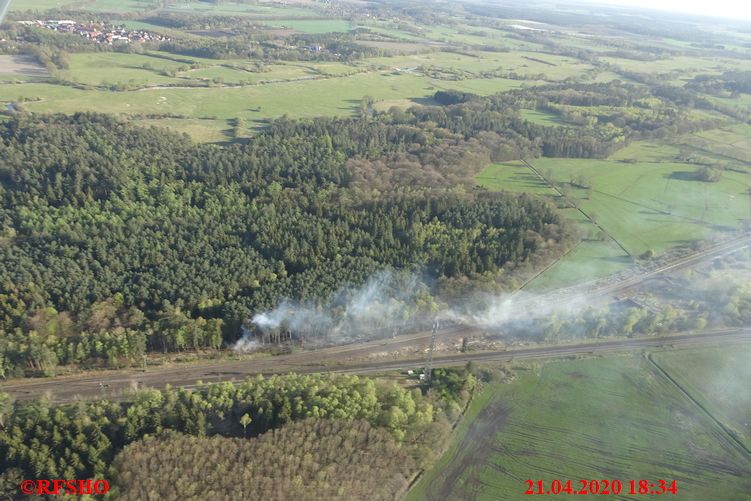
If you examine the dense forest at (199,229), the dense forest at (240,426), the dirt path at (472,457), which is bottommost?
the dirt path at (472,457)

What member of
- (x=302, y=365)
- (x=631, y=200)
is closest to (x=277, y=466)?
(x=302, y=365)

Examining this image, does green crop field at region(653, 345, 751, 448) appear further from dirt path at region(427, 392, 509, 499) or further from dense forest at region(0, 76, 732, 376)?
dense forest at region(0, 76, 732, 376)

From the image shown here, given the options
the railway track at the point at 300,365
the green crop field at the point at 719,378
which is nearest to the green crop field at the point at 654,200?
the green crop field at the point at 719,378

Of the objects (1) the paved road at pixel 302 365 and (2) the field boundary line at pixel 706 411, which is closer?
(2) the field boundary line at pixel 706 411

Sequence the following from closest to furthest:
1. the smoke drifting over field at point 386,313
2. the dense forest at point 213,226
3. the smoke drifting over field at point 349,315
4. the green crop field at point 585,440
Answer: the green crop field at point 585,440 < the dense forest at point 213,226 < the smoke drifting over field at point 349,315 < the smoke drifting over field at point 386,313

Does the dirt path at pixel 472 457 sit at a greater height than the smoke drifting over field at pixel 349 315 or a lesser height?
lesser

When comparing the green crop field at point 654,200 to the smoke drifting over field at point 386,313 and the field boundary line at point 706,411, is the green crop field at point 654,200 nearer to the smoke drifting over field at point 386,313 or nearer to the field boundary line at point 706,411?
the field boundary line at point 706,411
